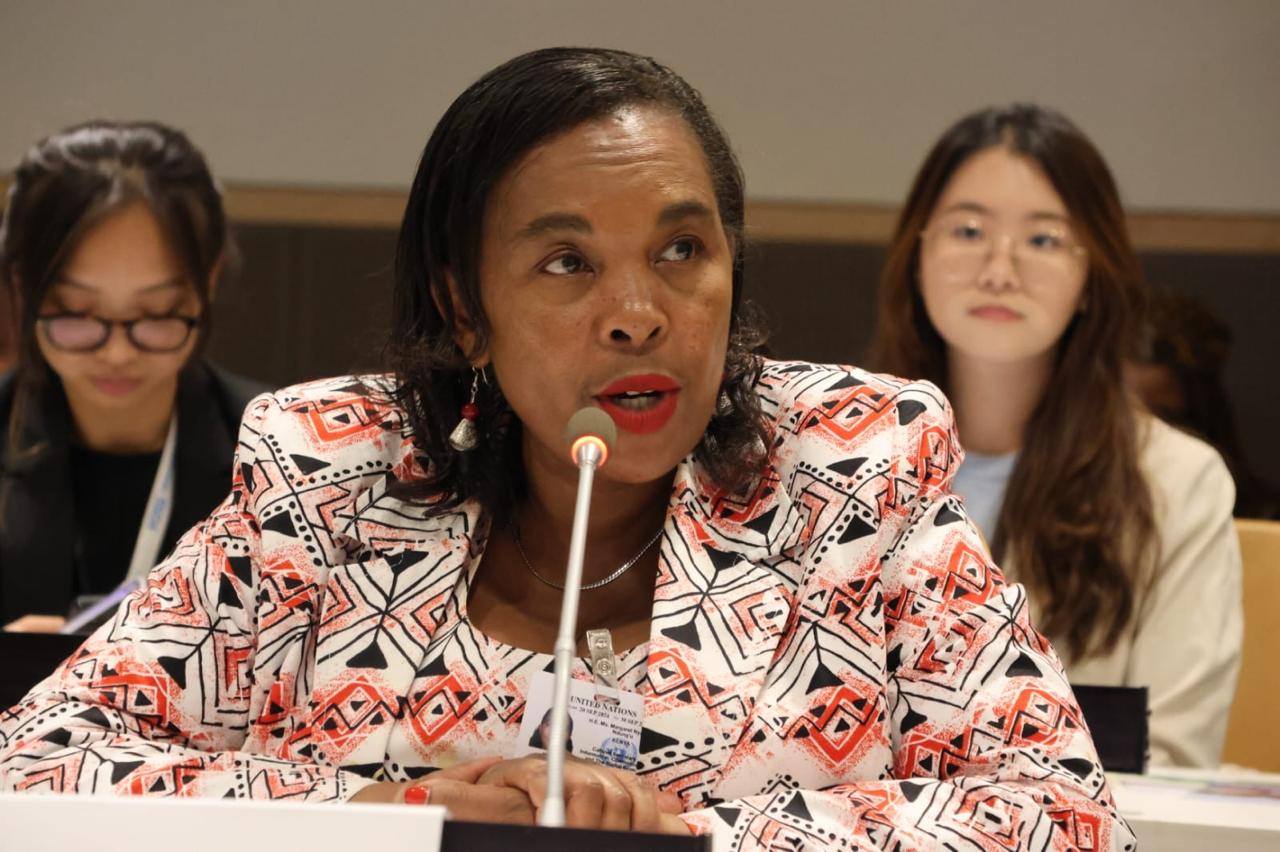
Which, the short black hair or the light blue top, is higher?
the short black hair

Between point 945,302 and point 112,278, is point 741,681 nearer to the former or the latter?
point 945,302

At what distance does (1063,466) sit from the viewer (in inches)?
111

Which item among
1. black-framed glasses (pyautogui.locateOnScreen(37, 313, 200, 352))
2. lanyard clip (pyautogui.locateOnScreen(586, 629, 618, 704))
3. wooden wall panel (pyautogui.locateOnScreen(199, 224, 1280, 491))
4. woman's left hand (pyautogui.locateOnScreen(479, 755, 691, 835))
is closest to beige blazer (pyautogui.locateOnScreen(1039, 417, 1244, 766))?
wooden wall panel (pyautogui.locateOnScreen(199, 224, 1280, 491))

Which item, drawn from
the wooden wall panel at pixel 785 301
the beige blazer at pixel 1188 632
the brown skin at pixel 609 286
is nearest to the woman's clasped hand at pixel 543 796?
the brown skin at pixel 609 286

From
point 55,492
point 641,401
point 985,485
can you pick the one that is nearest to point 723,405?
point 641,401

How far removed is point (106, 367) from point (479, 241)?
147 centimetres

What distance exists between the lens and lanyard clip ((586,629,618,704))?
1574mm

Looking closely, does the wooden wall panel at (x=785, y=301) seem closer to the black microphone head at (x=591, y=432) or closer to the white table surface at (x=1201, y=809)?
the white table surface at (x=1201, y=809)

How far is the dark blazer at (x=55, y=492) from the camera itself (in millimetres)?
2889

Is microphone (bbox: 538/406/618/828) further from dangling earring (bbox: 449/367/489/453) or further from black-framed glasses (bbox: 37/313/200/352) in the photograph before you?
black-framed glasses (bbox: 37/313/200/352)

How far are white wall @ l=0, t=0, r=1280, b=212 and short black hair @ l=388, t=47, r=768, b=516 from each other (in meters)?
1.95

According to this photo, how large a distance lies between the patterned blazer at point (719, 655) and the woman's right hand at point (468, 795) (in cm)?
8

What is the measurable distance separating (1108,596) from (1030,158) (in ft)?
2.80

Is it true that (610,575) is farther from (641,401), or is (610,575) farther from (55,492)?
(55,492)
